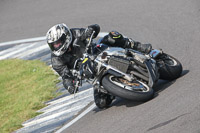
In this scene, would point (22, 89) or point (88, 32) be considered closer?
point (88, 32)

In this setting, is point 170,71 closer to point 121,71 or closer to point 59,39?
point 121,71

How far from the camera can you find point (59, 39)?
7.81 metres

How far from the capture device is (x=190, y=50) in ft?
30.7

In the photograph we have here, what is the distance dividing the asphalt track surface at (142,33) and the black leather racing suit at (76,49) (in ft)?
2.75

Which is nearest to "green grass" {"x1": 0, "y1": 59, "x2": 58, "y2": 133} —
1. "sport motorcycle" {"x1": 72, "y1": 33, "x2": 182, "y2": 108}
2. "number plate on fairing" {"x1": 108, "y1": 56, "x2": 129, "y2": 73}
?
"sport motorcycle" {"x1": 72, "y1": 33, "x2": 182, "y2": 108}

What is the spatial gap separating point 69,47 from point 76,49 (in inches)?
6.3

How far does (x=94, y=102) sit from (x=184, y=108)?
103 inches

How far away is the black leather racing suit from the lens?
793 centimetres

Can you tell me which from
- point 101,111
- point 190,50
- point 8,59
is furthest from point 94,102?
point 8,59

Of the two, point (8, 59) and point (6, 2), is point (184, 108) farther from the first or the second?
point (6, 2)

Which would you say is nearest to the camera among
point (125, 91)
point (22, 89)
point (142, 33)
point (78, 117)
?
point (125, 91)

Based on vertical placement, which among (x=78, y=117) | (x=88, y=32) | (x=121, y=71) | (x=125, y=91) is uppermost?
(x=88, y=32)

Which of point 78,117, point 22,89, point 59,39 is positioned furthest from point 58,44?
point 22,89

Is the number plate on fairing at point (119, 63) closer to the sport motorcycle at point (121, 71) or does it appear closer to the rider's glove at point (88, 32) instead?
the sport motorcycle at point (121, 71)
